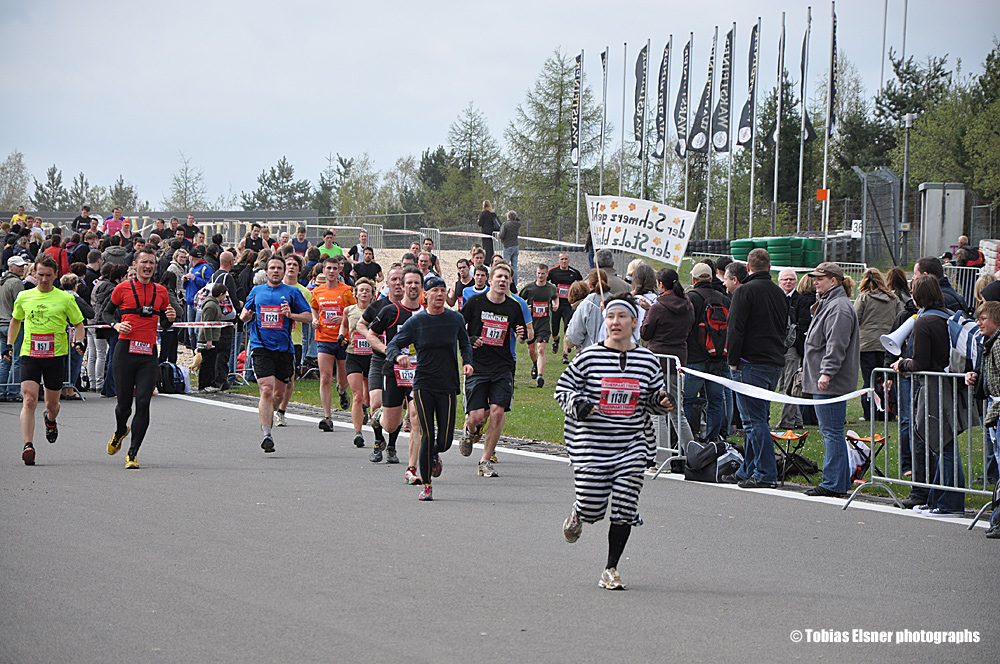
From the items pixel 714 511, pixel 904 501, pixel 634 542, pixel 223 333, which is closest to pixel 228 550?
pixel 634 542

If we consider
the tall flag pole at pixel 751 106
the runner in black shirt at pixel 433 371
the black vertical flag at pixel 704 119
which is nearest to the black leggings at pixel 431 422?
the runner in black shirt at pixel 433 371

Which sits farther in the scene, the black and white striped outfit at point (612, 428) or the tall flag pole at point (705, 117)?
the tall flag pole at point (705, 117)

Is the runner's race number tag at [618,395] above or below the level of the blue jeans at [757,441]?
above

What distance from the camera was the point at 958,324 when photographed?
9438 mm

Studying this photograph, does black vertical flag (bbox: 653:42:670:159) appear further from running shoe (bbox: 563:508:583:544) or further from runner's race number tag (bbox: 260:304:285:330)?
running shoe (bbox: 563:508:583:544)

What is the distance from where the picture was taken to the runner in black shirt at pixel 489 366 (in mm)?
10945

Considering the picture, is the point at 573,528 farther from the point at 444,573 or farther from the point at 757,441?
the point at 757,441

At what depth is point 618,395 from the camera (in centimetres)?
672

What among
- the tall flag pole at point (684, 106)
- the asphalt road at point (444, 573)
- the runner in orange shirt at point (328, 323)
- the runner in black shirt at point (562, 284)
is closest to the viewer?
the asphalt road at point (444, 573)

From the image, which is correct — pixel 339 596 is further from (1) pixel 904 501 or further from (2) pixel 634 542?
(1) pixel 904 501

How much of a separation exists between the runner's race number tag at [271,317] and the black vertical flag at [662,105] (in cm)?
3254

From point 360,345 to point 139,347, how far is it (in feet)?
8.67

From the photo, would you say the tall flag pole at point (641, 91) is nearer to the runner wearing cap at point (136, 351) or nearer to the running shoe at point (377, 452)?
the running shoe at point (377, 452)

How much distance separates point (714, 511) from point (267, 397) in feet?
18.5
